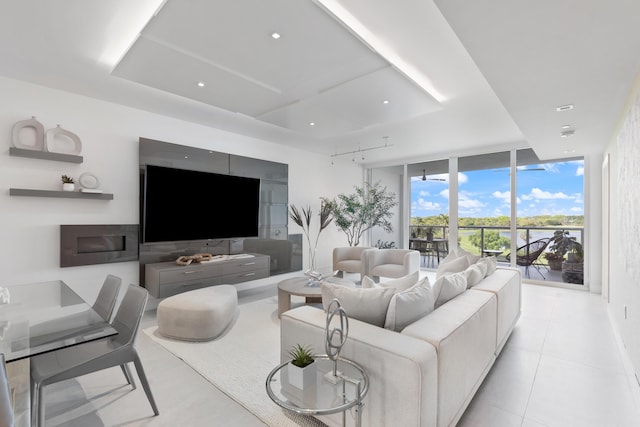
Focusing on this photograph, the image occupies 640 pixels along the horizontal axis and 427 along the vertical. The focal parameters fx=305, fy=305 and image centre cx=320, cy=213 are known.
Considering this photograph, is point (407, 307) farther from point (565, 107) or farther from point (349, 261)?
point (349, 261)

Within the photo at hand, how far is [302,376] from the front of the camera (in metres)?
1.53

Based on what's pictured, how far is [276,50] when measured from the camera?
2473mm

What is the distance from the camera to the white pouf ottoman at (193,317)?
120 inches

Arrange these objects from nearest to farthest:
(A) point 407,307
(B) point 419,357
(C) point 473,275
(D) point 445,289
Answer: (B) point 419,357 < (A) point 407,307 < (D) point 445,289 < (C) point 473,275

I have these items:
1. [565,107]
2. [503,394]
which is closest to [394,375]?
[503,394]

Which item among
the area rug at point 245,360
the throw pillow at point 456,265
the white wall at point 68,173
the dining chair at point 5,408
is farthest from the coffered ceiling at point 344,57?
the area rug at point 245,360

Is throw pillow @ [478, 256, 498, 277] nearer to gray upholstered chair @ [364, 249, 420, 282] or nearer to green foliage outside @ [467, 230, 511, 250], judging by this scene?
gray upholstered chair @ [364, 249, 420, 282]

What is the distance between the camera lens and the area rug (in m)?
2.00

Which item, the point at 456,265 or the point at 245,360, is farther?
the point at 456,265

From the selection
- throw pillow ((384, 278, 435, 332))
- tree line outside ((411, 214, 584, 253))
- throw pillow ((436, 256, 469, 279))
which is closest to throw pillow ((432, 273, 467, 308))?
throw pillow ((384, 278, 435, 332))

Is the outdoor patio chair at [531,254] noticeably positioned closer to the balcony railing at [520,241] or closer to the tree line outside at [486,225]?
the balcony railing at [520,241]

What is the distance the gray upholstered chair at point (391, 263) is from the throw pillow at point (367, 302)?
3.56 metres

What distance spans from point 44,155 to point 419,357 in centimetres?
414

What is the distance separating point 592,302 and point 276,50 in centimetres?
546
